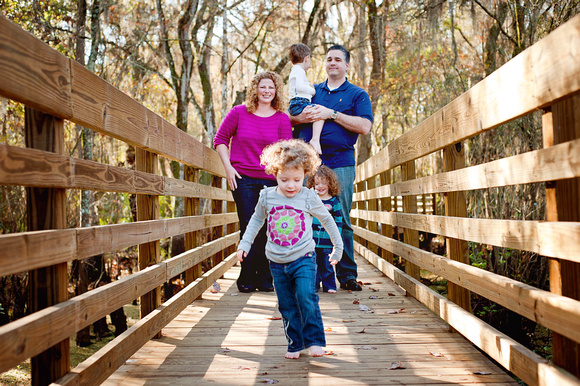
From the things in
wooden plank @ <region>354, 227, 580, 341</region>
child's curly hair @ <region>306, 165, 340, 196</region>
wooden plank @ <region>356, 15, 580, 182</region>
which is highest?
wooden plank @ <region>356, 15, 580, 182</region>

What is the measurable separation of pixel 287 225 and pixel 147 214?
0.97 metres

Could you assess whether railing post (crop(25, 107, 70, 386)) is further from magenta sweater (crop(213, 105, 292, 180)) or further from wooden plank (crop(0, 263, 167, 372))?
magenta sweater (crop(213, 105, 292, 180))

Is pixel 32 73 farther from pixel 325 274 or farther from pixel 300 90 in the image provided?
pixel 325 274

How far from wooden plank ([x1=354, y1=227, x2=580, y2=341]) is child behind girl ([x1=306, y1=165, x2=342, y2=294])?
135 centimetres

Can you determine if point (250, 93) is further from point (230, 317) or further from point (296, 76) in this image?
point (230, 317)

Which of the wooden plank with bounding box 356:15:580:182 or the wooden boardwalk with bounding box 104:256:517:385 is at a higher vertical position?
the wooden plank with bounding box 356:15:580:182

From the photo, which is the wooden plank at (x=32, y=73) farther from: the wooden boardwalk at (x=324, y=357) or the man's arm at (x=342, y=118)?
the man's arm at (x=342, y=118)

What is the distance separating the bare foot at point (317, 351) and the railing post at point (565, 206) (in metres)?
1.38

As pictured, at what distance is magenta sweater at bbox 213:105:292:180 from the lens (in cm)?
503

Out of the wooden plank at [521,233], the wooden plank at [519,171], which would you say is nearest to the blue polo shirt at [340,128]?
the wooden plank at [519,171]

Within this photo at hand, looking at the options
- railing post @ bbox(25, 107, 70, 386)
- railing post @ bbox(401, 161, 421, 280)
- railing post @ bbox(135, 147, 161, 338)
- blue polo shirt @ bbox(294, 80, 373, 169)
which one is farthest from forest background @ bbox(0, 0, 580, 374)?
railing post @ bbox(25, 107, 70, 386)

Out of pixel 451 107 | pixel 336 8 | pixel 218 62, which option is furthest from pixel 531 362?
pixel 218 62

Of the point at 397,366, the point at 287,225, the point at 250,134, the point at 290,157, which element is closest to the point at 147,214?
the point at 287,225

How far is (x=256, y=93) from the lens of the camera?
16.3 feet
